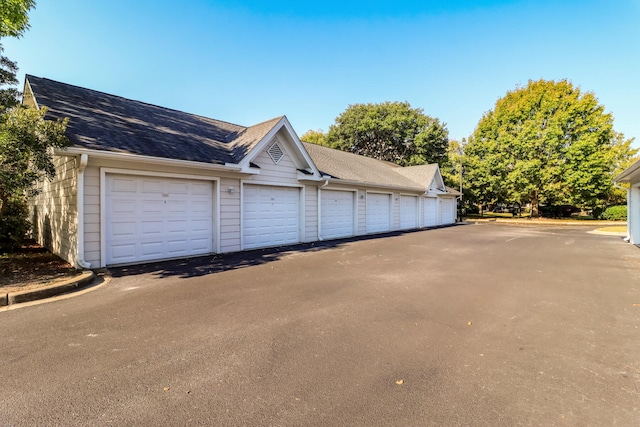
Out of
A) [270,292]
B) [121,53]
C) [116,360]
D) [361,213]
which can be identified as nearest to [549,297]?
[270,292]

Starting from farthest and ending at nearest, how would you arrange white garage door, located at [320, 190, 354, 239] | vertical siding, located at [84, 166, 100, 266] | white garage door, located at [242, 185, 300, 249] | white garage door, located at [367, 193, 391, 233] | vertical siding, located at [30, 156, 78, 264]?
white garage door, located at [367, 193, 391, 233] → white garage door, located at [320, 190, 354, 239] → white garage door, located at [242, 185, 300, 249] → vertical siding, located at [30, 156, 78, 264] → vertical siding, located at [84, 166, 100, 266]

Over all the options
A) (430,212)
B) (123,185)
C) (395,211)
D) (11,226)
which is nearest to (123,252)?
(123,185)

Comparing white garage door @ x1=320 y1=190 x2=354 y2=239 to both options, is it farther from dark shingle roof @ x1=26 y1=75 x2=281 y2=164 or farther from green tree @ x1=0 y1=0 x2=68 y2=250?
green tree @ x1=0 y1=0 x2=68 y2=250

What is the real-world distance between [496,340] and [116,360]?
14.2 feet

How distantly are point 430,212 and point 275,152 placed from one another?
15.5m

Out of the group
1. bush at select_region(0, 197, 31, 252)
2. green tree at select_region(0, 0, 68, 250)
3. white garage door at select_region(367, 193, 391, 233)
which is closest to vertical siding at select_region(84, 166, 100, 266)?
green tree at select_region(0, 0, 68, 250)

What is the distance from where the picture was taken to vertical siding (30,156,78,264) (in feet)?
24.3

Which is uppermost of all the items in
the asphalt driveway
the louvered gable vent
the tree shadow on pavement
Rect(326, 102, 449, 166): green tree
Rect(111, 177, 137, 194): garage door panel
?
Rect(326, 102, 449, 166): green tree

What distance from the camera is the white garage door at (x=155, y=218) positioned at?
7531 millimetres

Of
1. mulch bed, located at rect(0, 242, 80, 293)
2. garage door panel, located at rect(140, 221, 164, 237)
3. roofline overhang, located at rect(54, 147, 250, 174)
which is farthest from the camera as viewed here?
garage door panel, located at rect(140, 221, 164, 237)

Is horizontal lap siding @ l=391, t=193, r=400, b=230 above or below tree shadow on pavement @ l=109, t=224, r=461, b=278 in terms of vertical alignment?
above

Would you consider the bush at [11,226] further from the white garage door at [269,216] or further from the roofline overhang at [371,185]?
the roofline overhang at [371,185]

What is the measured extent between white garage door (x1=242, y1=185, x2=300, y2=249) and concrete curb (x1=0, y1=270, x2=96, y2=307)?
4.96m

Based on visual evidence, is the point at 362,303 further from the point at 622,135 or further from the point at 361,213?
the point at 622,135
